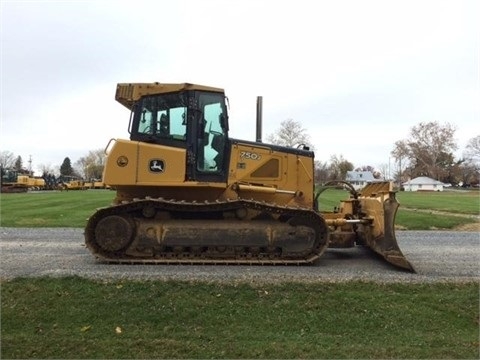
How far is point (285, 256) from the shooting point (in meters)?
9.05

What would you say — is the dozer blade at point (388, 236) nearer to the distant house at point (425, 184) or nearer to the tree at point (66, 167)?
the distant house at point (425, 184)

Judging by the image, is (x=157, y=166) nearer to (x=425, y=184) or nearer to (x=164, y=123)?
(x=164, y=123)

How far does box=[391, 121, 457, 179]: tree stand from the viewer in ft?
384

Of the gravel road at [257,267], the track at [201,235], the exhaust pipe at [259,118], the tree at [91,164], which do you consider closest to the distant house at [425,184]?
the tree at [91,164]

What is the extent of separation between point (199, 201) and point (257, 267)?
1835mm

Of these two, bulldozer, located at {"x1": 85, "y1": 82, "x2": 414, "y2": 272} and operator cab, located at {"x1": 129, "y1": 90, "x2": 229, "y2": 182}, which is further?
operator cab, located at {"x1": 129, "y1": 90, "x2": 229, "y2": 182}

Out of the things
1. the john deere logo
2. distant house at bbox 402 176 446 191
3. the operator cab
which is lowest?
the john deere logo

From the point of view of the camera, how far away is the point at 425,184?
116 m

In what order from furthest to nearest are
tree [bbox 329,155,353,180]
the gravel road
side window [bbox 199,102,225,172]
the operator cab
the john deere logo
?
1. tree [bbox 329,155,353,180]
2. side window [bbox 199,102,225,172]
3. the operator cab
4. the john deere logo
5. the gravel road

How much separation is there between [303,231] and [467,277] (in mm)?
2819

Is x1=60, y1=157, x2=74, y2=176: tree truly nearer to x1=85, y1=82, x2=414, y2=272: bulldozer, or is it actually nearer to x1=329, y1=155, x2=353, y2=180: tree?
x1=329, y1=155, x2=353, y2=180: tree

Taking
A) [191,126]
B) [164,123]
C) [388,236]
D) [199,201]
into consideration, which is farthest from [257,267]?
[164,123]

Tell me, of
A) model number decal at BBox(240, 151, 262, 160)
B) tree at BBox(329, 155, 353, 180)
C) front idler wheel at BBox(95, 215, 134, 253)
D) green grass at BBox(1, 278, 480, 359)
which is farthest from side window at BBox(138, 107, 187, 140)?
tree at BBox(329, 155, 353, 180)

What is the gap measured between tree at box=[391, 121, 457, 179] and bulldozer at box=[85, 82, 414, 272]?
379 feet
